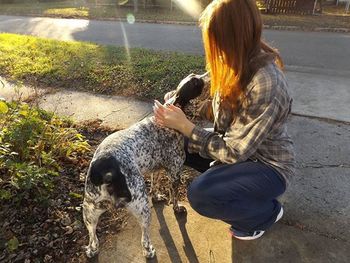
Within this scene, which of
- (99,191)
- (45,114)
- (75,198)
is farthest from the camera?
(45,114)

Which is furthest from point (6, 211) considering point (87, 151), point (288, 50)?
point (288, 50)

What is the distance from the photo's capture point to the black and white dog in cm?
220

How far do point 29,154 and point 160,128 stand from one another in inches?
50.4

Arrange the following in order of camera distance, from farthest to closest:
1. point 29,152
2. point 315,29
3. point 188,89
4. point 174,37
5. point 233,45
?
point 315,29
point 174,37
point 29,152
point 188,89
point 233,45

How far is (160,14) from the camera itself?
15867 mm

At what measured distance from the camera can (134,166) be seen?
7.82 ft

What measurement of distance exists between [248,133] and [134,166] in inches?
31.5

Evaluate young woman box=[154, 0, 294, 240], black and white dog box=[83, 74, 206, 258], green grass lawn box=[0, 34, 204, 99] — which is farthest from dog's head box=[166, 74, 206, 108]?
green grass lawn box=[0, 34, 204, 99]

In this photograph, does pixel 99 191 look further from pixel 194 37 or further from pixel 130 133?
pixel 194 37

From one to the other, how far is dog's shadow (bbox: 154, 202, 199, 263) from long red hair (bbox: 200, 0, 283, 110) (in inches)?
43.8

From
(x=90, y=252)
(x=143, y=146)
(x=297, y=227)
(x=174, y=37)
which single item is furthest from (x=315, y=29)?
(x=90, y=252)

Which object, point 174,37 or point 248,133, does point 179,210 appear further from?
point 174,37

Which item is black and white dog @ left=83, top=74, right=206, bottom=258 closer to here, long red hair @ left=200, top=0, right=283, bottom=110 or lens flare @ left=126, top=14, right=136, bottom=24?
long red hair @ left=200, top=0, right=283, bottom=110

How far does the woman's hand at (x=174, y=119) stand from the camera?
8.57ft
